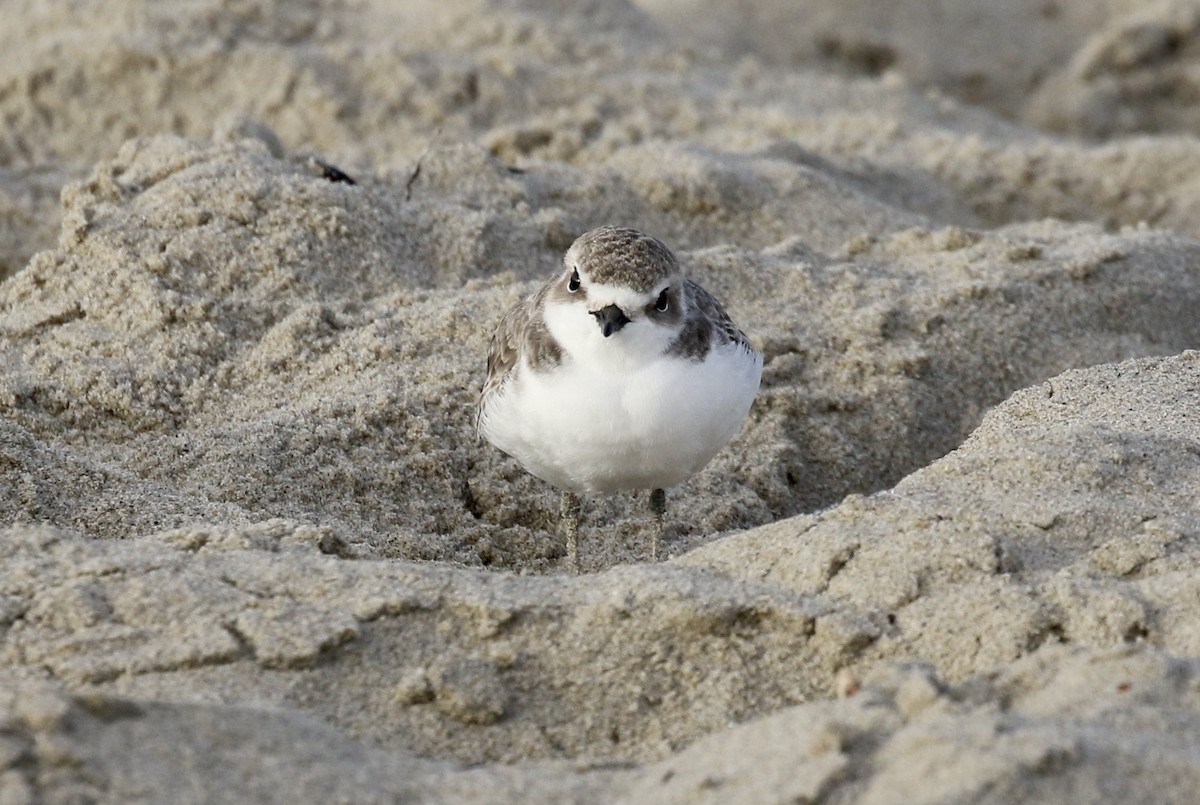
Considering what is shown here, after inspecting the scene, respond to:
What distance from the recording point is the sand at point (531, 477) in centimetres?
269

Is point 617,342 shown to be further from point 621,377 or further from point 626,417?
point 626,417

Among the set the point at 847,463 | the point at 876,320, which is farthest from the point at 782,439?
the point at 876,320

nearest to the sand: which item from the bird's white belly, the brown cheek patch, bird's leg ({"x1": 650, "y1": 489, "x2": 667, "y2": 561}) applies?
bird's leg ({"x1": 650, "y1": 489, "x2": 667, "y2": 561})

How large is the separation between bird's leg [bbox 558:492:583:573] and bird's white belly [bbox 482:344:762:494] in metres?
0.19

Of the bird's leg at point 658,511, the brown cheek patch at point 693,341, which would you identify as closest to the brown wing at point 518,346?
the brown cheek patch at point 693,341

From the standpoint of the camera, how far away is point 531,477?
4707 millimetres

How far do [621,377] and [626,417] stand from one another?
11cm

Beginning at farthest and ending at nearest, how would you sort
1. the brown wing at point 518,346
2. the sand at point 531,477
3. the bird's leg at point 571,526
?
the bird's leg at point 571,526, the brown wing at point 518,346, the sand at point 531,477

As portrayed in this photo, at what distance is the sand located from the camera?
8.83ft

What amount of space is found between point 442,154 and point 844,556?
3.32 m

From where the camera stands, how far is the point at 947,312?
537cm

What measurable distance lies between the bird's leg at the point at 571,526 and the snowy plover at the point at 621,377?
0.54 ft

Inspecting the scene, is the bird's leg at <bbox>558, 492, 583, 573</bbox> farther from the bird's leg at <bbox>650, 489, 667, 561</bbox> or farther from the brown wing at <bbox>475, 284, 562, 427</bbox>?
the brown wing at <bbox>475, 284, 562, 427</bbox>

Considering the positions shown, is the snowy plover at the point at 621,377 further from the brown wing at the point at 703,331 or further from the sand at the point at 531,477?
the sand at the point at 531,477
